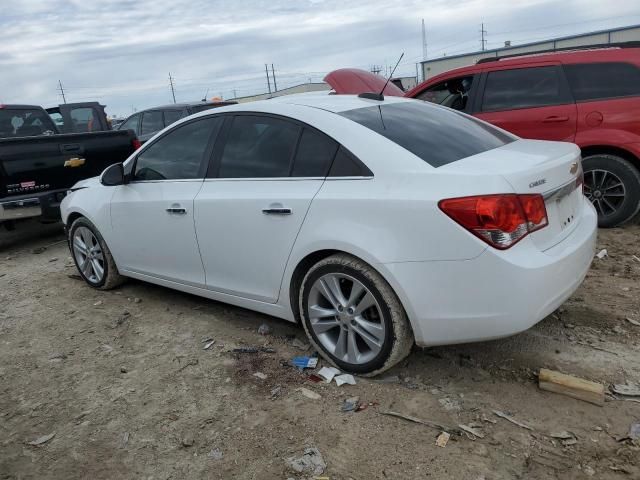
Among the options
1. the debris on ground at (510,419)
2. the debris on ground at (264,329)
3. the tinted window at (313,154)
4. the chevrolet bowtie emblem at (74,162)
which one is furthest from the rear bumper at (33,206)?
the debris on ground at (510,419)

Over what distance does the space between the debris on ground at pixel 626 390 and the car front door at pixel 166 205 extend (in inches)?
105

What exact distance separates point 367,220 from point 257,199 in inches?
32.9

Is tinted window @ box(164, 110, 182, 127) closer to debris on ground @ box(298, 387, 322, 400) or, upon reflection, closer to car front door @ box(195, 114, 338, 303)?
car front door @ box(195, 114, 338, 303)

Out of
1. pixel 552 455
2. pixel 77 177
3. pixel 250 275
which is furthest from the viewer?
pixel 77 177

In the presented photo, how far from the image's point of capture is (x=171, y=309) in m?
4.47

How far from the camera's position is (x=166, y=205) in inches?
156

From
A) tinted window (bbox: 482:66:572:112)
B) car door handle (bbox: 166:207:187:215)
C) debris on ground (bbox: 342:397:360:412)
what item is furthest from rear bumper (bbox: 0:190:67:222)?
tinted window (bbox: 482:66:572:112)

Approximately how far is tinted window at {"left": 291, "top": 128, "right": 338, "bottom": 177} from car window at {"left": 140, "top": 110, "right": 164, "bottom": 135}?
8.17 meters

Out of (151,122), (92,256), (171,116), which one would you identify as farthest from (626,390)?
(151,122)

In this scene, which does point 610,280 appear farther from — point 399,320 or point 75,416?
point 75,416

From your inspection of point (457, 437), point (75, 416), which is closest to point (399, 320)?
point (457, 437)

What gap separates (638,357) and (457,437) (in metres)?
1.35

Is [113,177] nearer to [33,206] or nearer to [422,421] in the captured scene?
[33,206]

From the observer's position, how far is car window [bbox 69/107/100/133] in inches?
434
